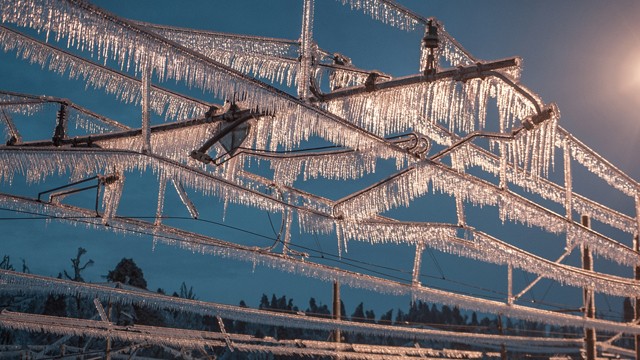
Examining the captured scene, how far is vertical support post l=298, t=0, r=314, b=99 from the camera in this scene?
636 cm

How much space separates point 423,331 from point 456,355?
10.8 feet

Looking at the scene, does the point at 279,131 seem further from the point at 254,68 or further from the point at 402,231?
the point at 402,231

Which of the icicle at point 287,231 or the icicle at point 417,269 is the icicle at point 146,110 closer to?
the icicle at point 287,231

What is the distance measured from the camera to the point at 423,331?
9008 mm

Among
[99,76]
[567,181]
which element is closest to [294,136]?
[99,76]

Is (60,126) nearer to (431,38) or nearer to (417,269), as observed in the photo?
(431,38)

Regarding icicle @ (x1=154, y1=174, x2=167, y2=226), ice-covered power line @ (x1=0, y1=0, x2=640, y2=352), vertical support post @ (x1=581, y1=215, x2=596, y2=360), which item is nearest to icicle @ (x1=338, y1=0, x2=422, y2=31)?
ice-covered power line @ (x1=0, y1=0, x2=640, y2=352)

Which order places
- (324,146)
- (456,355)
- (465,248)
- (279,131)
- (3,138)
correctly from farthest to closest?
(456,355) → (465,248) → (3,138) → (324,146) → (279,131)

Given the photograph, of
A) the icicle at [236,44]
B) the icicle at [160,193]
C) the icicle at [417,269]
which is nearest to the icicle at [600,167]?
the icicle at [417,269]

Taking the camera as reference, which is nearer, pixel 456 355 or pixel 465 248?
pixel 465 248

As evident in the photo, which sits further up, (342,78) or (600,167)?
(600,167)

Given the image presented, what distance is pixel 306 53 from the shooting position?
645 cm

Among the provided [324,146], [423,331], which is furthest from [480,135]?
[423,331]

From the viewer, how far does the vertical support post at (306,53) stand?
6.36 meters
